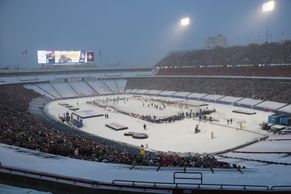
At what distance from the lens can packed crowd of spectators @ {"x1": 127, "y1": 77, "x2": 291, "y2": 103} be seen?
53.9 metres

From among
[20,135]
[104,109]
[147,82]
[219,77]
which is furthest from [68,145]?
[147,82]

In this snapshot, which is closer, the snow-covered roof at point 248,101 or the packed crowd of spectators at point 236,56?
the snow-covered roof at point 248,101

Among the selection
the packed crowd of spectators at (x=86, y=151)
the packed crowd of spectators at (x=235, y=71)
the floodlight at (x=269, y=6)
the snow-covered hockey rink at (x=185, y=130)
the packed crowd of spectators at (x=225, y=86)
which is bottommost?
the snow-covered hockey rink at (x=185, y=130)

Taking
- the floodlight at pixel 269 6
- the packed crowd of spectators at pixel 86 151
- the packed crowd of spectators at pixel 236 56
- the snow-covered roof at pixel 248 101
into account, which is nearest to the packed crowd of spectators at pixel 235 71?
the packed crowd of spectators at pixel 236 56

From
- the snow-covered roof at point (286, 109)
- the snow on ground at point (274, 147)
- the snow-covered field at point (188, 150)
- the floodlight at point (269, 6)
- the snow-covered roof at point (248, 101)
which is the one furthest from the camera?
the floodlight at point (269, 6)

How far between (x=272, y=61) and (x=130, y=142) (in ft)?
163

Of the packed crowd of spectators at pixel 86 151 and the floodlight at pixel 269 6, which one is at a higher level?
the floodlight at pixel 269 6

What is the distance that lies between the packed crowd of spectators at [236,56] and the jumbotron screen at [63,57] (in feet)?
91.7

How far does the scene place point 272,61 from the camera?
2611 inches

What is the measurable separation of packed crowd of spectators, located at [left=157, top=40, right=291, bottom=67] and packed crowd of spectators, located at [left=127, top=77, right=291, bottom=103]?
848cm

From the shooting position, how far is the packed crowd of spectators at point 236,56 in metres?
67.9

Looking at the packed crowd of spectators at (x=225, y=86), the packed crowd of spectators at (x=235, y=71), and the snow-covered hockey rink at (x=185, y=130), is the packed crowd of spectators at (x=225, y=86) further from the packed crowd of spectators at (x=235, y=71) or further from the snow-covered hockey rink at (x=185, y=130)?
the snow-covered hockey rink at (x=185, y=130)

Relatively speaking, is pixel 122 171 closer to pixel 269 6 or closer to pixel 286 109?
pixel 286 109

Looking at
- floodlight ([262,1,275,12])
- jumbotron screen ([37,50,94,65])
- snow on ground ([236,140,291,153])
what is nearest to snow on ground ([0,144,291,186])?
snow on ground ([236,140,291,153])
